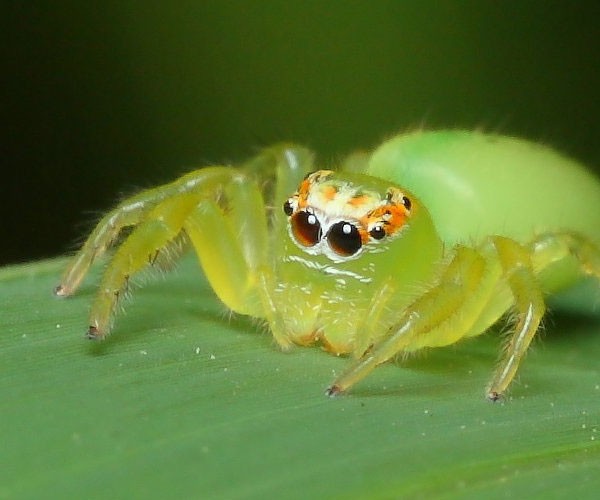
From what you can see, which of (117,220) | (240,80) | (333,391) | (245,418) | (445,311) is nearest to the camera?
(245,418)

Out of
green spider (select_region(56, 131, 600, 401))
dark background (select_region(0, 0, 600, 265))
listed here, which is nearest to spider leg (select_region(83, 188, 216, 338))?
green spider (select_region(56, 131, 600, 401))

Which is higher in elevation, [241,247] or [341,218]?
[341,218]

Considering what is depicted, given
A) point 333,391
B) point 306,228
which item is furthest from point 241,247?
point 333,391

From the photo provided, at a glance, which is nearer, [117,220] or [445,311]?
[445,311]

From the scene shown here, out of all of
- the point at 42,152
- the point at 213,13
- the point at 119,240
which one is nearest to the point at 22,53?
the point at 42,152

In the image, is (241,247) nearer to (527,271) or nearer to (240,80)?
(527,271)

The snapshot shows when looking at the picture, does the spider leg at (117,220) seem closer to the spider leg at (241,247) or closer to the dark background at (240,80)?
the spider leg at (241,247)

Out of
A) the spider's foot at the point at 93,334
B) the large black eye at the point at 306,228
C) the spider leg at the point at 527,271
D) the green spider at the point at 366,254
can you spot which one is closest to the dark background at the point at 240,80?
the green spider at the point at 366,254
